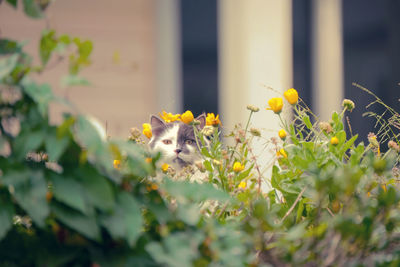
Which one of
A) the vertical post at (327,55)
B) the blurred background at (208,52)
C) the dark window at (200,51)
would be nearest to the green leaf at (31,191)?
the blurred background at (208,52)

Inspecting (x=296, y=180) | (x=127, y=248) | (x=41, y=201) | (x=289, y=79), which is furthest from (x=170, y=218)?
(x=289, y=79)

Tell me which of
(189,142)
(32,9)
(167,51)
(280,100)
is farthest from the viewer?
(167,51)

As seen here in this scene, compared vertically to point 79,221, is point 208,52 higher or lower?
lower

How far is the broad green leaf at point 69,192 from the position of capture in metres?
0.83

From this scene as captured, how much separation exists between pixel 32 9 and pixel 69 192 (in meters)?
0.30

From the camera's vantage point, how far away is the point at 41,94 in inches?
33.2

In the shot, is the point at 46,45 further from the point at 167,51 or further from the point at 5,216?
the point at 167,51

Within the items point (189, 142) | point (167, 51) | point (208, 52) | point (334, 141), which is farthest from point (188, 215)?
point (208, 52)

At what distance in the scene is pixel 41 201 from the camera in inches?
32.9

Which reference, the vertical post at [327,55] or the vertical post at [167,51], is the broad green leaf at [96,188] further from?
the vertical post at [327,55]

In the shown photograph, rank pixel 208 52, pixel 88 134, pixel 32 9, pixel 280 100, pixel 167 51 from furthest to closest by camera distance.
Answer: pixel 208 52, pixel 167 51, pixel 280 100, pixel 32 9, pixel 88 134

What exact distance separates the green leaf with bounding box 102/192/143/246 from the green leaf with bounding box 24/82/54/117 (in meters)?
0.18

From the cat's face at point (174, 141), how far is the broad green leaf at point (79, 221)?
1769mm

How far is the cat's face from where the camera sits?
2680 millimetres
